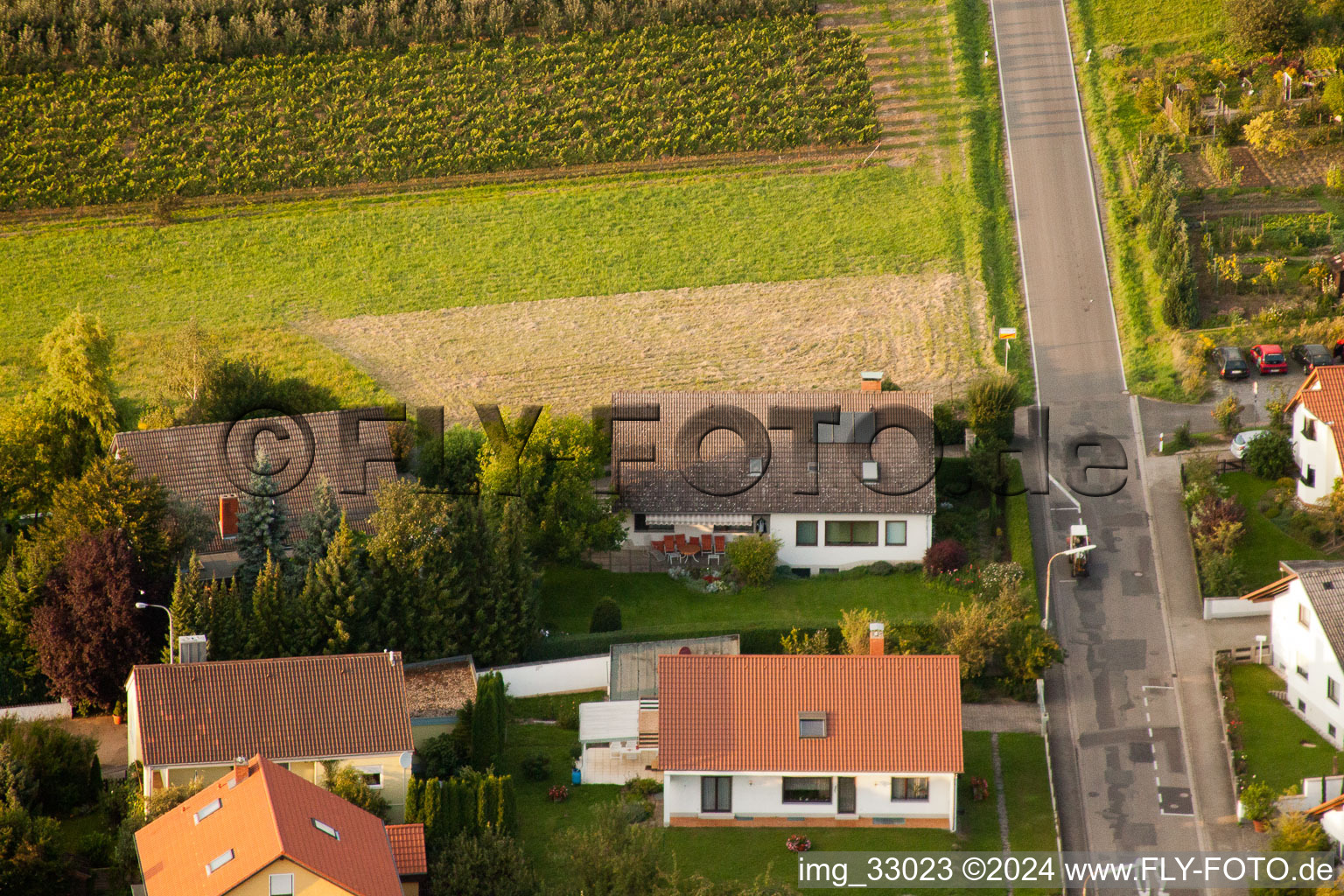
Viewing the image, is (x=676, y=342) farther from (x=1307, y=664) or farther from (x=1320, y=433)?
(x=1307, y=664)

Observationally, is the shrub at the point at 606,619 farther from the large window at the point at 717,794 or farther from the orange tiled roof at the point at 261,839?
the orange tiled roof at the point at 261,839

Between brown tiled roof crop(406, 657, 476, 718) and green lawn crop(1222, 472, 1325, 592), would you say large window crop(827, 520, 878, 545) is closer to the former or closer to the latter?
green lawn crop(1222, 472, 1325, 592)

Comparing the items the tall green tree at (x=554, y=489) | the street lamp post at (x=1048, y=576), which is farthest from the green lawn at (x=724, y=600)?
the street lamp post at (x=1048, y=576)

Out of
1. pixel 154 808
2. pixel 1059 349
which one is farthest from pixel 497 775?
pixel 1059 349

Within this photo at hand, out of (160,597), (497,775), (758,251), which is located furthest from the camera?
(758,251)

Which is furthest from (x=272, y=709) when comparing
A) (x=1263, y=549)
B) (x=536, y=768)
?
(x=1263, y=549)

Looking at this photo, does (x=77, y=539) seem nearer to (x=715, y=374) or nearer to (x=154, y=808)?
(x=154, y=808)

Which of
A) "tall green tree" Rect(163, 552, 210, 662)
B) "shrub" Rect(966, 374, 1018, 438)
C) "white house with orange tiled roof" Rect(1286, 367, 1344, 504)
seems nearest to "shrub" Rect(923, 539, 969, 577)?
"shrub" Rect(966, 374, 1018, 438)
